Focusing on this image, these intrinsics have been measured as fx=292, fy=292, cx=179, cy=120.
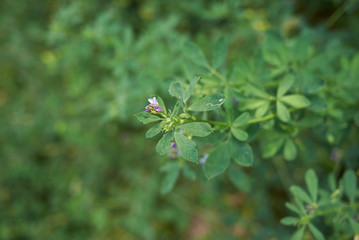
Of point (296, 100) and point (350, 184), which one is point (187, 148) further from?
point (350, 184)

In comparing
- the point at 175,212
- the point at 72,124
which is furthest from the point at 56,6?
the point at 175,212

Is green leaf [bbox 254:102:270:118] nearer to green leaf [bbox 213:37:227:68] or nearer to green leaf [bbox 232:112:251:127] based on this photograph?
green leaf [bbox 232:112:251:127]

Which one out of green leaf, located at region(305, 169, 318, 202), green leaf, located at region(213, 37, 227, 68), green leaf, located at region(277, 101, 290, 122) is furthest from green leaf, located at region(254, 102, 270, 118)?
green leaf, located at region(305, 169, 318, 202)

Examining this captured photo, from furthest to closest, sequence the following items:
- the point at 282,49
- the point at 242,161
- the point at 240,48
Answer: the point at 240,48 < the point at 282,49 < the point at 242,161

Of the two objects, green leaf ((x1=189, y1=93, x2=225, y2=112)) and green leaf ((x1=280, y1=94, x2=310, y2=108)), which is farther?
green leaf ((x1=280, y1=94, x2=310, y2=108))

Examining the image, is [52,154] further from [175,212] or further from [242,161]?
[242,161]

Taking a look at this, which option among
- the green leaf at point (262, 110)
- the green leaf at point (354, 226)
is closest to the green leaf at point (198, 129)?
the green leaf at point (262, 110)
